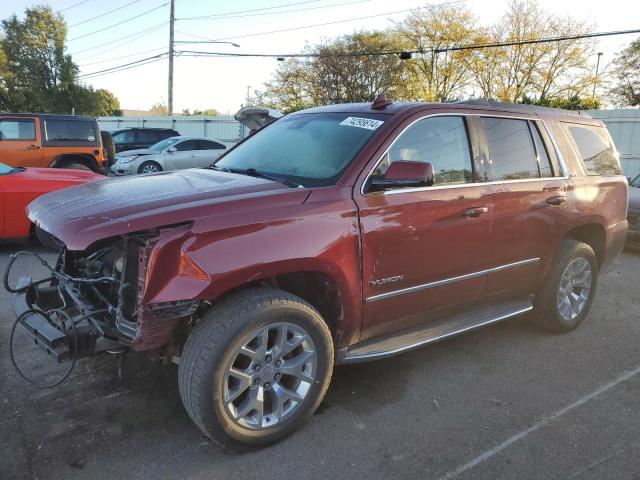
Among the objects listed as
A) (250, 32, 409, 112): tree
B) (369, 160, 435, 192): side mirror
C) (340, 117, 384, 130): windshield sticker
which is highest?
(250, 32, 409, 112): tree

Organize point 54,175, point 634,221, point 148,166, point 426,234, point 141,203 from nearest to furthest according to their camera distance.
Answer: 1. point 141,203
2. point 426,234
3. point 54,175
4. point 634,221
5. point 148,166

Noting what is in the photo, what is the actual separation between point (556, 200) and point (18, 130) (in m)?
11.4

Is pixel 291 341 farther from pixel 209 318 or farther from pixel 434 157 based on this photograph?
pixel 434 157

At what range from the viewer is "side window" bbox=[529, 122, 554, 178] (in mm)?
4332

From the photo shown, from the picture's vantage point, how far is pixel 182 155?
16.3m

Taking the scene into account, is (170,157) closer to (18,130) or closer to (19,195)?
(18,130)

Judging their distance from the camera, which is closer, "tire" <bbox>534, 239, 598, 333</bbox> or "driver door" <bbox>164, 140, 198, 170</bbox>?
"tire" <bbox>534, 239, 598, 333</bbox>

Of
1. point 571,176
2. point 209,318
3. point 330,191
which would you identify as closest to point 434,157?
point 330,191

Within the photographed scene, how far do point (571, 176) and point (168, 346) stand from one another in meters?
3.53

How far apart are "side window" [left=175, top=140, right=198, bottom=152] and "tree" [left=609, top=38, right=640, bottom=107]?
39.8 meters

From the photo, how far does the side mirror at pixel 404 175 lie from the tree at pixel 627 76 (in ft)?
158

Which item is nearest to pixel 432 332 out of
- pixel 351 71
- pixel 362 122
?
pixel 362 122

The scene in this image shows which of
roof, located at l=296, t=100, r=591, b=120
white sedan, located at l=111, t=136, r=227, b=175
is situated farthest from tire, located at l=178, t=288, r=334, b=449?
white sedan, located at l=111, t=136, r=227, b=175

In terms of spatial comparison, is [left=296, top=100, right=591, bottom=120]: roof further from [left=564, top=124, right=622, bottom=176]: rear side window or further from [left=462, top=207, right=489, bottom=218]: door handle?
[left=462, top=207, right=489, bottom=218]: door handle
